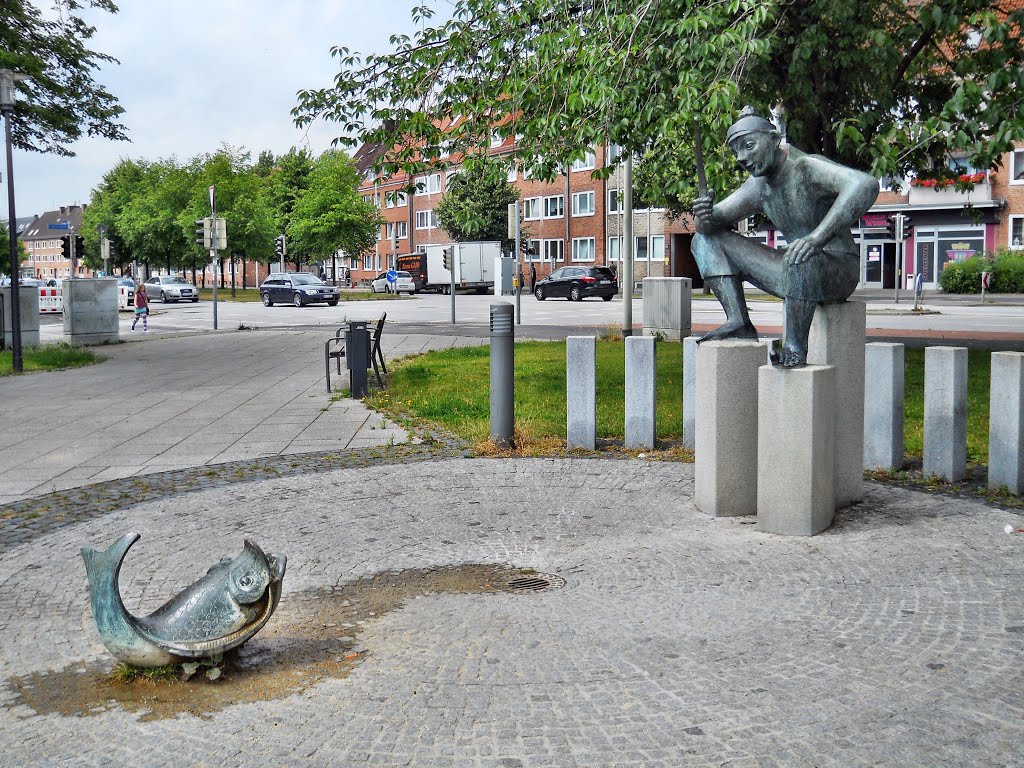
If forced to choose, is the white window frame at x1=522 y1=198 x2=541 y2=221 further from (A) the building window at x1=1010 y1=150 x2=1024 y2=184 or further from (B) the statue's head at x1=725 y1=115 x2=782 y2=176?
(B) the statue's head at x1=725 y1=115 x2=782 y2=176

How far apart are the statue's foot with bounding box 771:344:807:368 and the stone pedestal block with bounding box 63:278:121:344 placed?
1953 cm

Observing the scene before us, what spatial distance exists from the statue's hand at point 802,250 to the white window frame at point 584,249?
63514mm

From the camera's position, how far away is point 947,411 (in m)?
7.43

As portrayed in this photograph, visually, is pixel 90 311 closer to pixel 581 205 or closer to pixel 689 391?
pixel 689 391

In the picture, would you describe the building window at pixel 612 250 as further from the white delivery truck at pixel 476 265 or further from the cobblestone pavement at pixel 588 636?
the cobblestone pavement at pixel 588 636

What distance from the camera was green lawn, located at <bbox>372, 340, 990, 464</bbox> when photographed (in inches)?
382

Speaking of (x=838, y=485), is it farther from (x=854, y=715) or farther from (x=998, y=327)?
(x=998, y=327)

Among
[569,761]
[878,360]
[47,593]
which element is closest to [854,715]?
[569,761]

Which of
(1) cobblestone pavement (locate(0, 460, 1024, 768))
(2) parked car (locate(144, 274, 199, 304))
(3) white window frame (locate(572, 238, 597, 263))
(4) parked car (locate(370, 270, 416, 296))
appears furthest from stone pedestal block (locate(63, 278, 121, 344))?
(3) white window frame (locate(572, 238, 597, 263))

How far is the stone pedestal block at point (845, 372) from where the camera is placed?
6785 mm

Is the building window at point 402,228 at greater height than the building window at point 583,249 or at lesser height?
greater

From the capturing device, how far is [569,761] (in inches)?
131

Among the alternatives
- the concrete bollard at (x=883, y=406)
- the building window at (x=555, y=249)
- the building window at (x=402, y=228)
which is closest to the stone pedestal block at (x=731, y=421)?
the concrete bollard at (x=883, y=406)

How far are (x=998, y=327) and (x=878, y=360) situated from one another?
18.0 m
